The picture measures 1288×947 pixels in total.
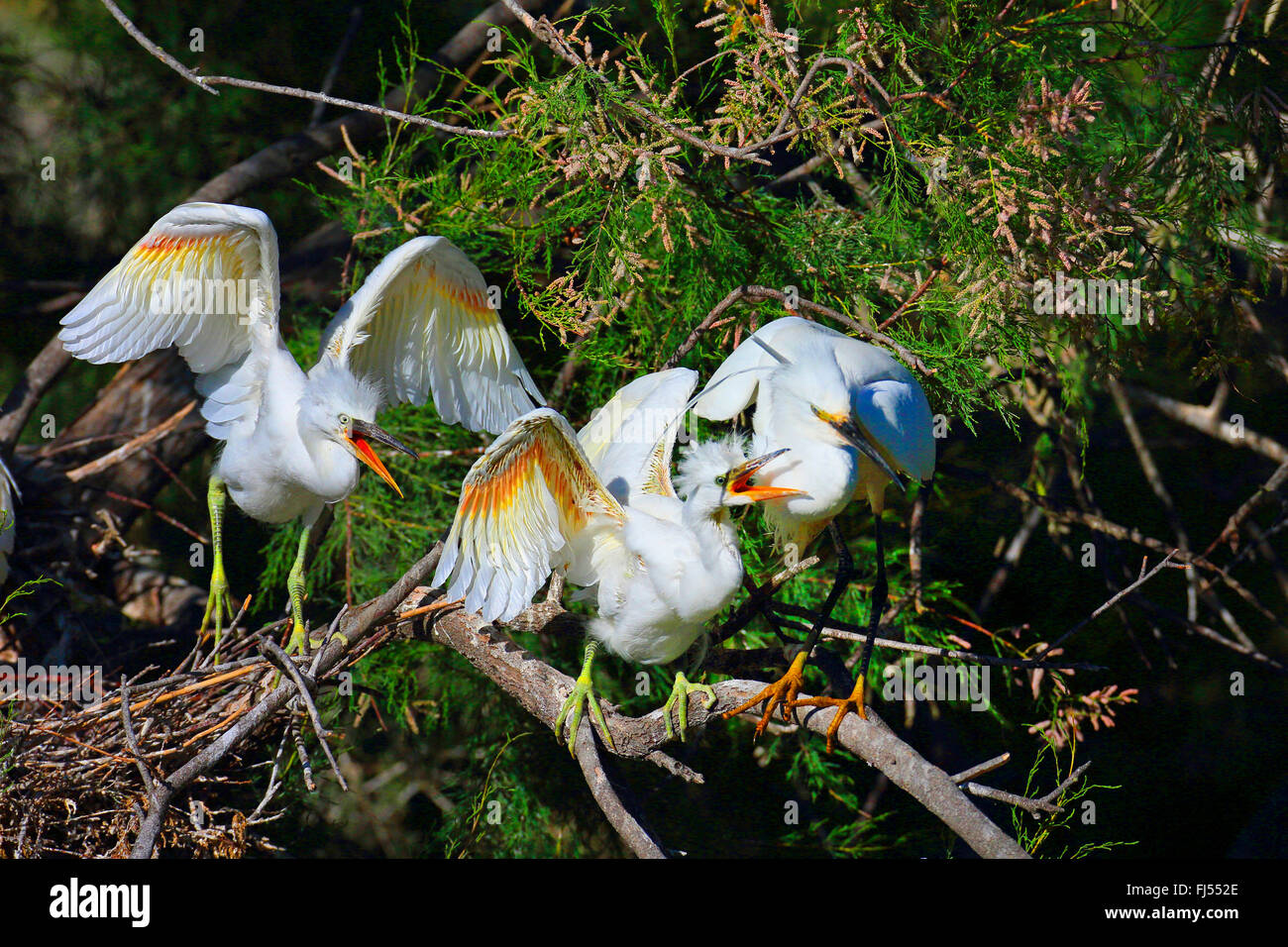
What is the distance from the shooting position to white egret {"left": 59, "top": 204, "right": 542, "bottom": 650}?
2201 millimetres

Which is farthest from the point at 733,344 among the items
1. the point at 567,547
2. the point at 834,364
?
the point at 567,547

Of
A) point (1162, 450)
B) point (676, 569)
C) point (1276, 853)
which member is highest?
point (676, 569)

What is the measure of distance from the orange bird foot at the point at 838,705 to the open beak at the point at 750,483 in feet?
1.27

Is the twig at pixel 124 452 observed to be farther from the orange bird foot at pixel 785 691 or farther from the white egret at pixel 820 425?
the orange bird foot at pixel 785 691

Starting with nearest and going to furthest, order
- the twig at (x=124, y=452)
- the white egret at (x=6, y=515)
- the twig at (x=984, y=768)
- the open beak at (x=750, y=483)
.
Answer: the twig at (x=984, y=768) < the open beak at (x=750, y=483) < the white egret at (x=6, y=515) < the twig at (x=124, y=452)

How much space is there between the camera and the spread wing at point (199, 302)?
2205mm

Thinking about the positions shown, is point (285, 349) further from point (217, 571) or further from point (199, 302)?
point (217, 571)

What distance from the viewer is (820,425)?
204 cm

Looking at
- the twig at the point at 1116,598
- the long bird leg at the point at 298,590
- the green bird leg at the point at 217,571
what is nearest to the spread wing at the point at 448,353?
the long bird leg at the point at 298,590

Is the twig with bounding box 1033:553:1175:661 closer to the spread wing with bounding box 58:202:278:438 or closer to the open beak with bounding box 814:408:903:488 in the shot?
the open beak with bounding box 814:408:903:488

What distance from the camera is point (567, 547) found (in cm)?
196

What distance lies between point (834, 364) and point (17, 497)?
198cm
